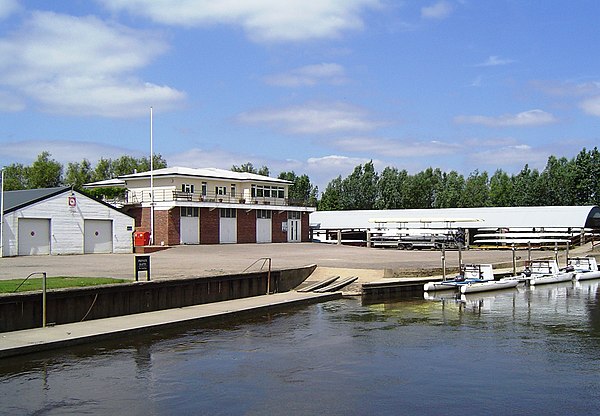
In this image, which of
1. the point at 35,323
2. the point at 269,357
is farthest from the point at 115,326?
the point at 269,357

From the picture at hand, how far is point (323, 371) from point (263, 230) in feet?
166

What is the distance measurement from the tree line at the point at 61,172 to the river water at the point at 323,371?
72657 millimetres

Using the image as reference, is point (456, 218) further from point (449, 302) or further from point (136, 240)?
point (449, 302)

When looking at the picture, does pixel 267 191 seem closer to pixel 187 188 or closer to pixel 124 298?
pixel 187 188

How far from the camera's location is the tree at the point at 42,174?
98.2 meters

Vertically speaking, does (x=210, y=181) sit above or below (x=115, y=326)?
above

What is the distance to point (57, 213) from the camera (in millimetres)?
47406

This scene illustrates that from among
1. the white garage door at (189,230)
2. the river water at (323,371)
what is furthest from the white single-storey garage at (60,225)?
the river water at (323,371)

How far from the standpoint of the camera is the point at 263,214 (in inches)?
Result: 2665

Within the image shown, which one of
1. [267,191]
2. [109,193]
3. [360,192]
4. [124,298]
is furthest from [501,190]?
[124,298]

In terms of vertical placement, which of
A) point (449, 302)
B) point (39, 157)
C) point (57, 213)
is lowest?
point (449, 302)

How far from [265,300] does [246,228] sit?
1425 inches

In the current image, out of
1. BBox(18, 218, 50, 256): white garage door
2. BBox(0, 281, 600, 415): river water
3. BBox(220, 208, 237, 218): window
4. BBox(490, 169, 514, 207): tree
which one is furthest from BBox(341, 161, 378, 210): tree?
BBox(0, 281, 600, 415): river water

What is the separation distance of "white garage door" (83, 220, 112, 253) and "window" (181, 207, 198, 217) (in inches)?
350
